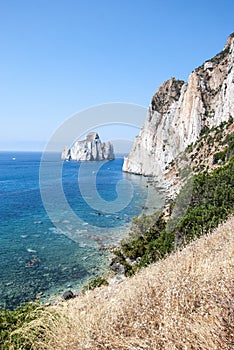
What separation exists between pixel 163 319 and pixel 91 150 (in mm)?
123556

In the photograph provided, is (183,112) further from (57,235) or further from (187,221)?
(187,221)

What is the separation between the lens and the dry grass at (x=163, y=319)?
265cm

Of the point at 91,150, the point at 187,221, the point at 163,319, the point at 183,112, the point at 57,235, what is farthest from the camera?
the point at 91,150

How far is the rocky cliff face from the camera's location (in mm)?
51469

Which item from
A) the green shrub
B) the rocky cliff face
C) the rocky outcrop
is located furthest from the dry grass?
the rocky outcrop

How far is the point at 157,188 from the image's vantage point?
51688 mm

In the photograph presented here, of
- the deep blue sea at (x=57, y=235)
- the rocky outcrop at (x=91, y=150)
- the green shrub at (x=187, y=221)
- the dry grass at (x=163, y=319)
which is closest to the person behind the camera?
the dry grass at (x=163, y=319)

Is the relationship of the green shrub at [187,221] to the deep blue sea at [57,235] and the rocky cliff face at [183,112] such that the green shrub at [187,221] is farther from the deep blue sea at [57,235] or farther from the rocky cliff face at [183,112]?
the rocky cliff face at [183,112]

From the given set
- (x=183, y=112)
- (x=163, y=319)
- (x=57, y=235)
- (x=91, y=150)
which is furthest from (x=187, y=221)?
(x=91, y=150)

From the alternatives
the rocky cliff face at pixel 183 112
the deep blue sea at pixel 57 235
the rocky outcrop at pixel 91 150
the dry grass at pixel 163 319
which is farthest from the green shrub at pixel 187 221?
the rocky outcrop at pixel 91 150

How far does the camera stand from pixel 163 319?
3.06m

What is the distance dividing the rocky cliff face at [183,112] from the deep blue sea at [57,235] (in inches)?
677

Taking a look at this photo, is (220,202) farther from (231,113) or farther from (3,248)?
(231,113)

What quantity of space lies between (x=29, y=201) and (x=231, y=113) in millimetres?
35217
